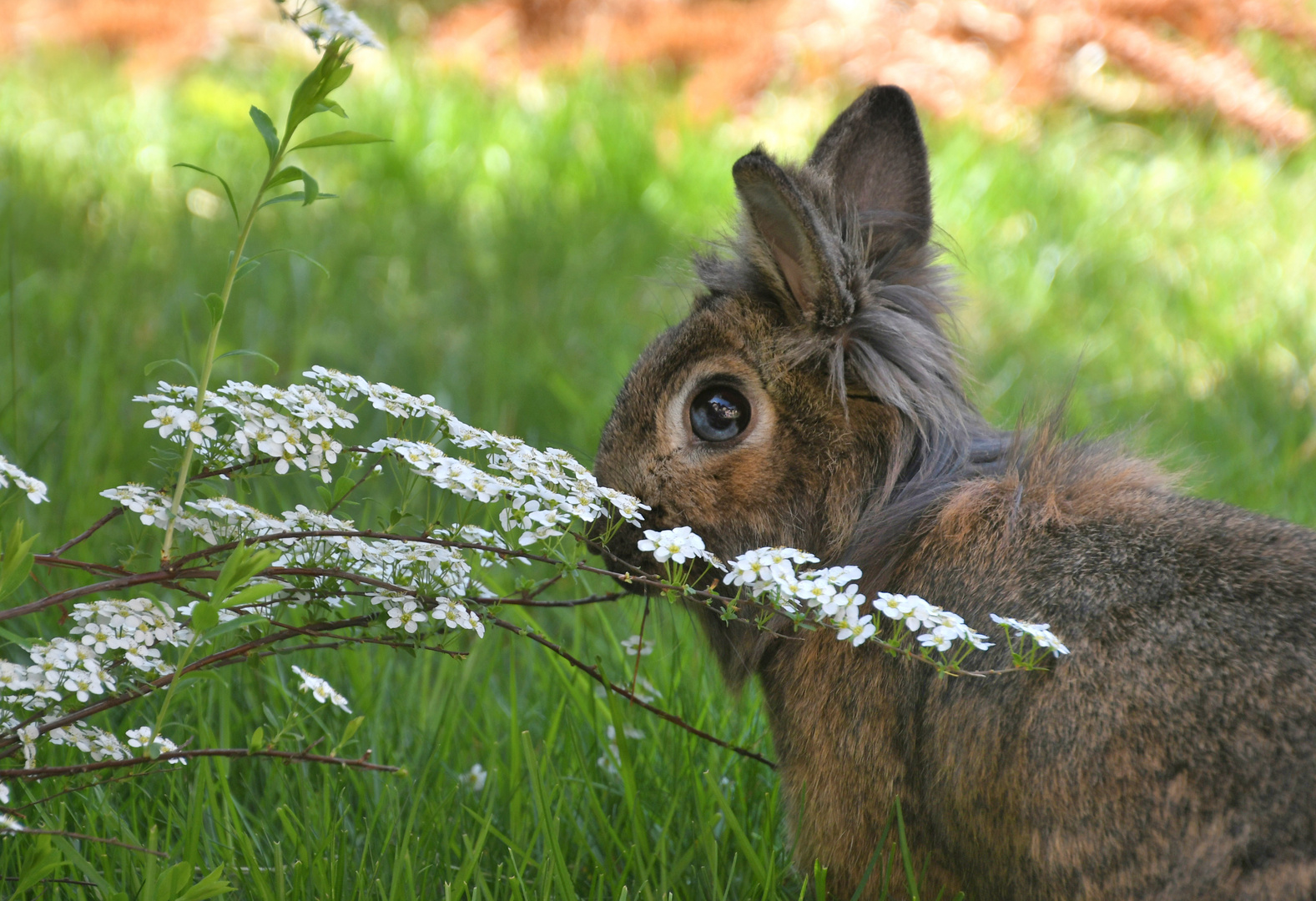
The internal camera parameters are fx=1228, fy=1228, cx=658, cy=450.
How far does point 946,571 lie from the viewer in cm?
193

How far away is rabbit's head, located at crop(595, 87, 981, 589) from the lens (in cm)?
210

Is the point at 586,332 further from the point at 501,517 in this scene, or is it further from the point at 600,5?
the point at 600,5

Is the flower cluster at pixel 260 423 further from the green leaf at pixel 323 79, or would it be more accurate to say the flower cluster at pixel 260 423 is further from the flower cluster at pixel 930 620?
the flower cluster at pixel 930 620

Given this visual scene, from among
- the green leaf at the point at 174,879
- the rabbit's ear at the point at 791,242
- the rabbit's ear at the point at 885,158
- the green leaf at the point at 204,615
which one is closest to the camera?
the green leaf at the point at 204,615

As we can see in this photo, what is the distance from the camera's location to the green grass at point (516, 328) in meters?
2.04

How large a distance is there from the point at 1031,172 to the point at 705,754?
14.5 ft

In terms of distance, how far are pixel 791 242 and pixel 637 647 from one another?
756 millimetres

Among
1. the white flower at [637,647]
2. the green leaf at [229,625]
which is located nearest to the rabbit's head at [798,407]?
the white flower at [637,647]

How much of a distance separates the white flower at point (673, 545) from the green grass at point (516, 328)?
1.69 feet

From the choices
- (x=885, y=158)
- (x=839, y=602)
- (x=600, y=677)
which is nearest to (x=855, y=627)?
(x=839, y=602)

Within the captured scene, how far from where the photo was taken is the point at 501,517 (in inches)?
66.3

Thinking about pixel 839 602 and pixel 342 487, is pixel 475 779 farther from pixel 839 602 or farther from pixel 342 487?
pixel 839 602

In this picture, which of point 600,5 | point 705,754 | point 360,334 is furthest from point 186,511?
point 600,5

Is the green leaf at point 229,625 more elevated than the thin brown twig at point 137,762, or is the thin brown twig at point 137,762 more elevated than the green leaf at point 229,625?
the green leaf at point 229,625
